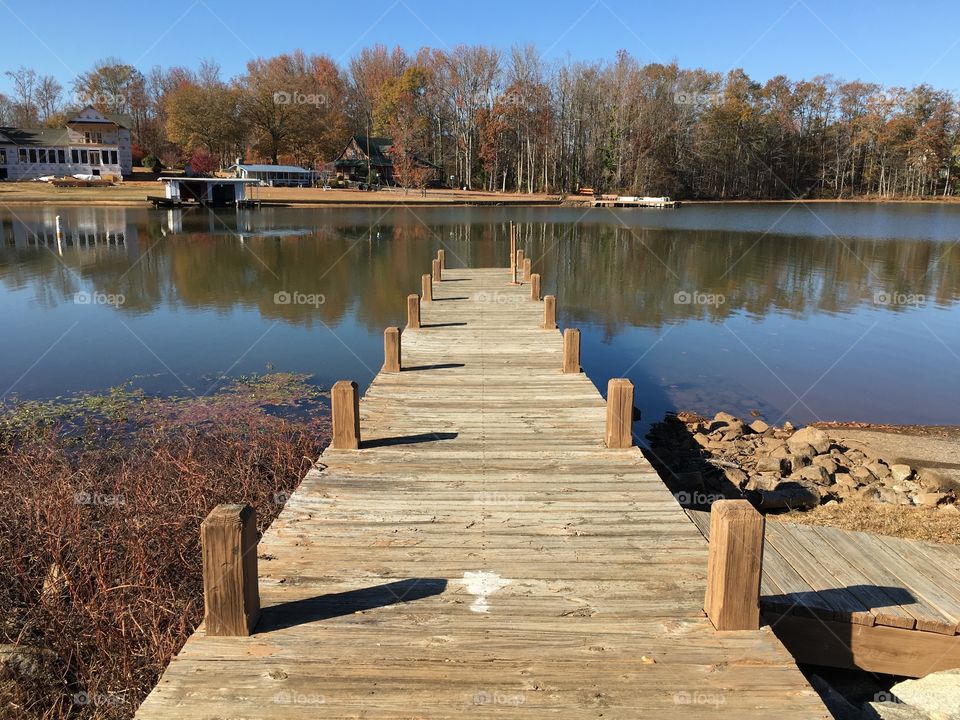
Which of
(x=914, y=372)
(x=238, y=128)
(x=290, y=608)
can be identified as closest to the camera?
(x=290, y=608)

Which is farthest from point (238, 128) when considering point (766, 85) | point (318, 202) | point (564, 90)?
point (766, 85)

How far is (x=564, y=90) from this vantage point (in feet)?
278

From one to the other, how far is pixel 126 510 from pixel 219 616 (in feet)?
11.1

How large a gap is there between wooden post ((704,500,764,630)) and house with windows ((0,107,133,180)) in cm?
7808

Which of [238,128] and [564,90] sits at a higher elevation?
[564,90]

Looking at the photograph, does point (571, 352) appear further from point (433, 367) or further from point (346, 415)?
point (346, 415)

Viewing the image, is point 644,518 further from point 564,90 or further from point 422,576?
point 564,90

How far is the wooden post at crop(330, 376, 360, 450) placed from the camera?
6.77 m
